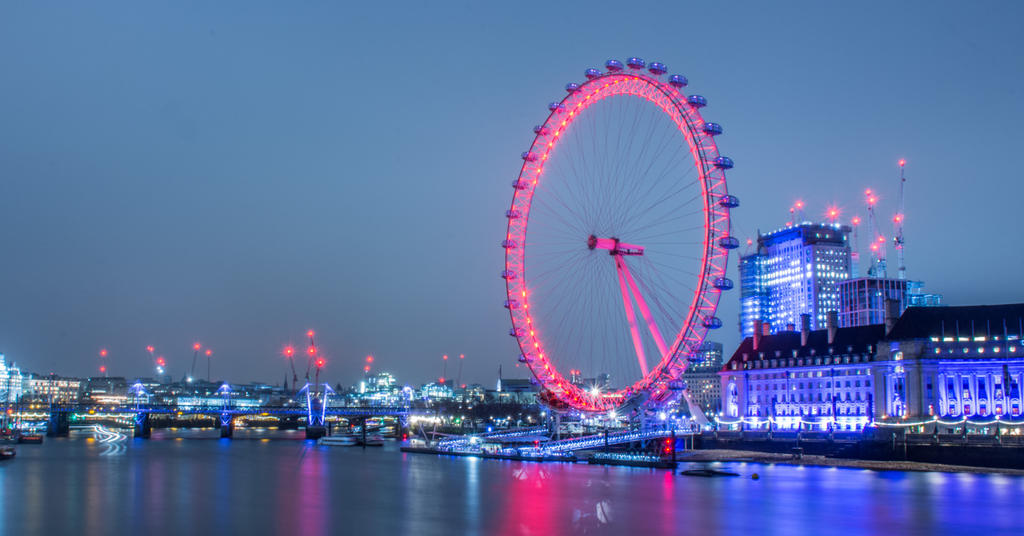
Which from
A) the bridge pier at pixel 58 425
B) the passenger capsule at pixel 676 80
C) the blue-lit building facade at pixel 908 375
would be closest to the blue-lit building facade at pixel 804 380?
the blue-lit building facade at pixel 908 375

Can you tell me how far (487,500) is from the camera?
185 feet

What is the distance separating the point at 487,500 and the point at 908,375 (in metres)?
54.1

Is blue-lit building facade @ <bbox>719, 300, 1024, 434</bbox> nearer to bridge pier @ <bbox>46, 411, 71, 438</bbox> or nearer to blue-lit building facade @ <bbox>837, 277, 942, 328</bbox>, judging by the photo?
blue-lit building facade @ <bbox>837, 277, 942, 328</bbox>

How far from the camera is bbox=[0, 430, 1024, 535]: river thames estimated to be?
151 feet

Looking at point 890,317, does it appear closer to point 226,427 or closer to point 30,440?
point 226,427

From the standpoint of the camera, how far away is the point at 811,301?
594 feet

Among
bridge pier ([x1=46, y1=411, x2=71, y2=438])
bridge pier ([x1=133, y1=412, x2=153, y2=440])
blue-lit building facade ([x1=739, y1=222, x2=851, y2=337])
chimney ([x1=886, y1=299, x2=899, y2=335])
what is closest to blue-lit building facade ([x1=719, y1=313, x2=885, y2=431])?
chimney ([x1=886, y1=299, x2=899, y2=335])

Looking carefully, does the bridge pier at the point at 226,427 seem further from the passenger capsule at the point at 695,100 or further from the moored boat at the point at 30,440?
the passenger capsule at the point at 695,100

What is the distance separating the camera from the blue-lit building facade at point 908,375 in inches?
3597

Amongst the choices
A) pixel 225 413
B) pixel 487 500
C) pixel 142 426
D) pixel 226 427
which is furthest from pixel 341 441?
pixel 487 500

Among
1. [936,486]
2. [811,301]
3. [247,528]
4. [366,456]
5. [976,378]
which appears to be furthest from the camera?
[811,301]

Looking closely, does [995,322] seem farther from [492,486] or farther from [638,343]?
[492,486]

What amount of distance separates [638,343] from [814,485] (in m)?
16.3

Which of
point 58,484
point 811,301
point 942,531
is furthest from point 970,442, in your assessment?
point 811,301
